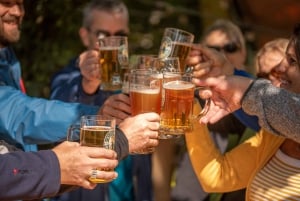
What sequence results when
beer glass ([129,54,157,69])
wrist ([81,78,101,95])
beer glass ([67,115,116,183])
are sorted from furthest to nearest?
1. wrist ([81,78,101,95])
2. beer glass ([129,54,157,69])
3. beer glass ([67,115,116,183])

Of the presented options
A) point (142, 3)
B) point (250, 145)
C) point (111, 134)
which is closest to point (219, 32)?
point (250, 145)

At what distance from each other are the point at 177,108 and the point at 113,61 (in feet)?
2.10

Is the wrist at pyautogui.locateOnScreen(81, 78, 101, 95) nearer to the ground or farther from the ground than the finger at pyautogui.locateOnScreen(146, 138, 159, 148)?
nearer to the ground

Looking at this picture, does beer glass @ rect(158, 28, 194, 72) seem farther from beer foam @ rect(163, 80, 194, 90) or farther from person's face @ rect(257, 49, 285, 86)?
person's face @ rect(257, 49, 285, 86)

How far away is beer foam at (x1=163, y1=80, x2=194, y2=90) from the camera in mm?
2594

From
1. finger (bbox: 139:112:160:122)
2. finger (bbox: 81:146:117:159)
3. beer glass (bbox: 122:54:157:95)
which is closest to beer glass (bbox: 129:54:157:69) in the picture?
beer glass (bbox: 122:54:157:95)

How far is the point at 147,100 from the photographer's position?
259 cm

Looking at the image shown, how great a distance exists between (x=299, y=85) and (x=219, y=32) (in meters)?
1.51

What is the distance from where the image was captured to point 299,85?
2.72 metres

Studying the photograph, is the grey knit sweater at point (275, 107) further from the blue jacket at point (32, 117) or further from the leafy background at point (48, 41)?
the leafy background at point (48, 41)

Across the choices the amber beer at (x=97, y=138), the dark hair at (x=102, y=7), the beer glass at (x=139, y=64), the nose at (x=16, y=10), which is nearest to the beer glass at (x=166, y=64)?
the beer glass at (x=139, y=64)

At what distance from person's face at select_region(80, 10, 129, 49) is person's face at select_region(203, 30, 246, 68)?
1.76 ft

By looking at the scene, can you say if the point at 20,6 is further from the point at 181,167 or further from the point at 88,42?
the point at 181,167

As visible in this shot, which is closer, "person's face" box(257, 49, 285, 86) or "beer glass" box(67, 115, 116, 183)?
"beer glass" box(67, 115, 116, 183)
